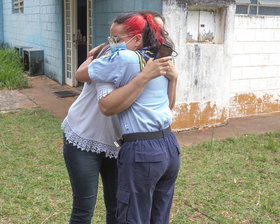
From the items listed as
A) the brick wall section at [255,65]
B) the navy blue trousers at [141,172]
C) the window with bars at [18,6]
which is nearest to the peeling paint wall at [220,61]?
the brick wall section at [255,65]

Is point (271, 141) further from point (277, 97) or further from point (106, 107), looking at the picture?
point (106, 107)

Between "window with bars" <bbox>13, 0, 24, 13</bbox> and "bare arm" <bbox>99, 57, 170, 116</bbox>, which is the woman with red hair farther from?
"window with bars" <bbox>13, 0, 24, 13</bbox>

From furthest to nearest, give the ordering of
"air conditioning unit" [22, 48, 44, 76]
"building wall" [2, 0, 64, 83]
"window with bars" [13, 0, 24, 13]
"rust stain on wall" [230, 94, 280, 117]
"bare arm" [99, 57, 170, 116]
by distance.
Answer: "window with bars" [13, 0, 24, 13] < "air conditioning unit" [22, 48, 44, 76] < "building wall" [2, 0, 64, 83] < "rust stain on wall" [230, 94, 280, 117] < "bare arm" [99, 57, 170, 116]

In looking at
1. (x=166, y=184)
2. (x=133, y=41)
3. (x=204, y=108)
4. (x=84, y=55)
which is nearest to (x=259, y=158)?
(x=204, y=108)

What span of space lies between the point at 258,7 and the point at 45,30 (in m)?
5.99

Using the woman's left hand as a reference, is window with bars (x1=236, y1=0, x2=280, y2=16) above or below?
above

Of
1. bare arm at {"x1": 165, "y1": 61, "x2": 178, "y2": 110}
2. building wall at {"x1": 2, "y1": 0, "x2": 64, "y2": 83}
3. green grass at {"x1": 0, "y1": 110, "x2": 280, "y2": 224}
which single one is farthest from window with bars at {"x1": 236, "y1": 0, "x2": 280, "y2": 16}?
bare arm at {"x1": 165, "y1": 61, "x2": 178, "y2": 110}

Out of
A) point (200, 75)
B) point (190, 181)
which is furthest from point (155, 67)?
point (200, 75)

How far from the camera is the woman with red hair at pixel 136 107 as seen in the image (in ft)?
6.03

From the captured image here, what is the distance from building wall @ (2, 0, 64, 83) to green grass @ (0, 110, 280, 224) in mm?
4158

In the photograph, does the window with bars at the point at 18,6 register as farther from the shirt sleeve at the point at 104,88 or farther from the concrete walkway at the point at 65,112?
the shirt sleeve at the point at 104,88

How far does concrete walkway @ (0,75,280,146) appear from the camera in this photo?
5.64m

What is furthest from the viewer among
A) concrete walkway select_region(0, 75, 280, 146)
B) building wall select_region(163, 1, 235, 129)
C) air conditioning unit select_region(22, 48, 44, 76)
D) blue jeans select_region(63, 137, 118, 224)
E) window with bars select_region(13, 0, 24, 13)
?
window with bars select_region(13, 0, 24, 13)

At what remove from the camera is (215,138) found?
552 centimetres
